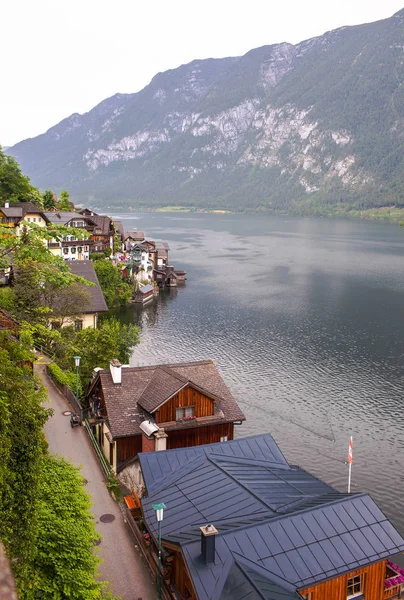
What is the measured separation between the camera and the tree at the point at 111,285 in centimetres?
7775

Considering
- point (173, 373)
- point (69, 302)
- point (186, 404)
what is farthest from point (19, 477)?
point (69, 302)

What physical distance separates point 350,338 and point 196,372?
37633mm

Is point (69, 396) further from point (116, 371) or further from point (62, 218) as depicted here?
point (62, 218)

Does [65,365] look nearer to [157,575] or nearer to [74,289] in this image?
[74,289]

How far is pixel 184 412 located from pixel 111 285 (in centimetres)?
5427

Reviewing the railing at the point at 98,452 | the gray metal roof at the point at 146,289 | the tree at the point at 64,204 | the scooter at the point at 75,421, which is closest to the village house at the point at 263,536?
the railing at the point at 98,452

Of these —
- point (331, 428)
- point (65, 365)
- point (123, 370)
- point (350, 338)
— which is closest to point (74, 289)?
point (65, 365)

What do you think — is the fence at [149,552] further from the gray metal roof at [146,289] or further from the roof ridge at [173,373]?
the gray metal roof at [146,289]

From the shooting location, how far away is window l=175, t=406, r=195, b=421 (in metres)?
27.7

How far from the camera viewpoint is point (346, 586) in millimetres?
15508

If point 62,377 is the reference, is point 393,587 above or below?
below

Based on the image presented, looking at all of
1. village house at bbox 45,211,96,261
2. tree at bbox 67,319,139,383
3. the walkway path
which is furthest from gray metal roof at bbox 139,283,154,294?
the walkway path

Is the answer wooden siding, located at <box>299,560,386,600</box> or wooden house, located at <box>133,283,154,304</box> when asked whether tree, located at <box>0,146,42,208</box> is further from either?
wooden siding, located at <box>299,560,386,600</box>

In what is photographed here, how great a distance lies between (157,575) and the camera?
58.3ft
